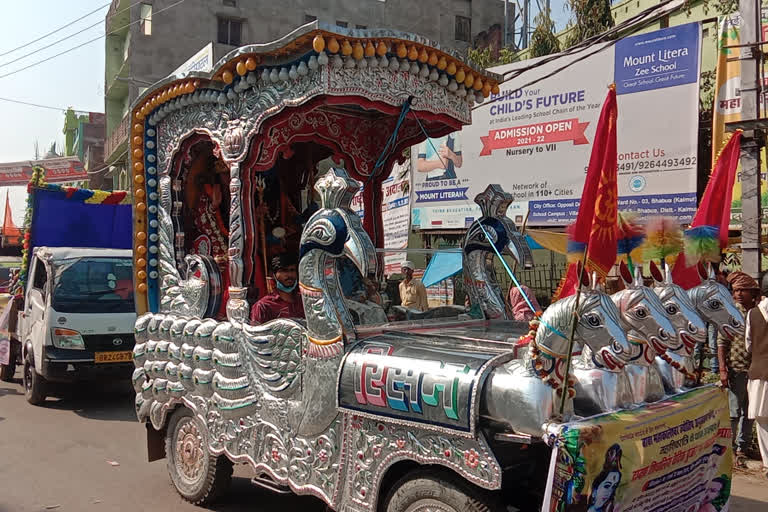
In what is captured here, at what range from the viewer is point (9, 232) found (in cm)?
1517

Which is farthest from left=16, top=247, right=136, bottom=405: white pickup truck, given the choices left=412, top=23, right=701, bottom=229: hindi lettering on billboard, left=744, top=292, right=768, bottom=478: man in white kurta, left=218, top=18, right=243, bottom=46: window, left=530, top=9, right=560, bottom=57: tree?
left=218, top=18, right=243, bottom=46: window

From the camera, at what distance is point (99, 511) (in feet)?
16.1

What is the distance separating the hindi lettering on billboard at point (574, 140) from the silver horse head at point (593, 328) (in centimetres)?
550

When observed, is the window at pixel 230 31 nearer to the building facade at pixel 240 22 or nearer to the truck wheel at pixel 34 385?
the building facade at pixel 240 22

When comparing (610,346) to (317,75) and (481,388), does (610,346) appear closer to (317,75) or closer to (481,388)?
(481,388)

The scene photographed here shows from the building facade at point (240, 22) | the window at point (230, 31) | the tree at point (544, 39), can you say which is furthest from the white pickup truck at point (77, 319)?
the window at point (230, 31)

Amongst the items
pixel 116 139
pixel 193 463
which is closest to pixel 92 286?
pixel 193 463

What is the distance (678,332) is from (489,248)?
6.00 ft

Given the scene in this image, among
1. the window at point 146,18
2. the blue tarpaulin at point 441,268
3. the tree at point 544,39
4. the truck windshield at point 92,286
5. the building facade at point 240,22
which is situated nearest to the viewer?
the blue tarpaulin at point 441,268

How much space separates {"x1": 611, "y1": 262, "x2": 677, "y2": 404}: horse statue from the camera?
9.93 feet

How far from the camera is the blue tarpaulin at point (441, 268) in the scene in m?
6.70

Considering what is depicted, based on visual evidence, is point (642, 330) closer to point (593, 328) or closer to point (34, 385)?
point (593, 328)

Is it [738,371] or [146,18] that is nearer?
[738,371]

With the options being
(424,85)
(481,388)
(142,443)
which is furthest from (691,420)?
(142,443)
